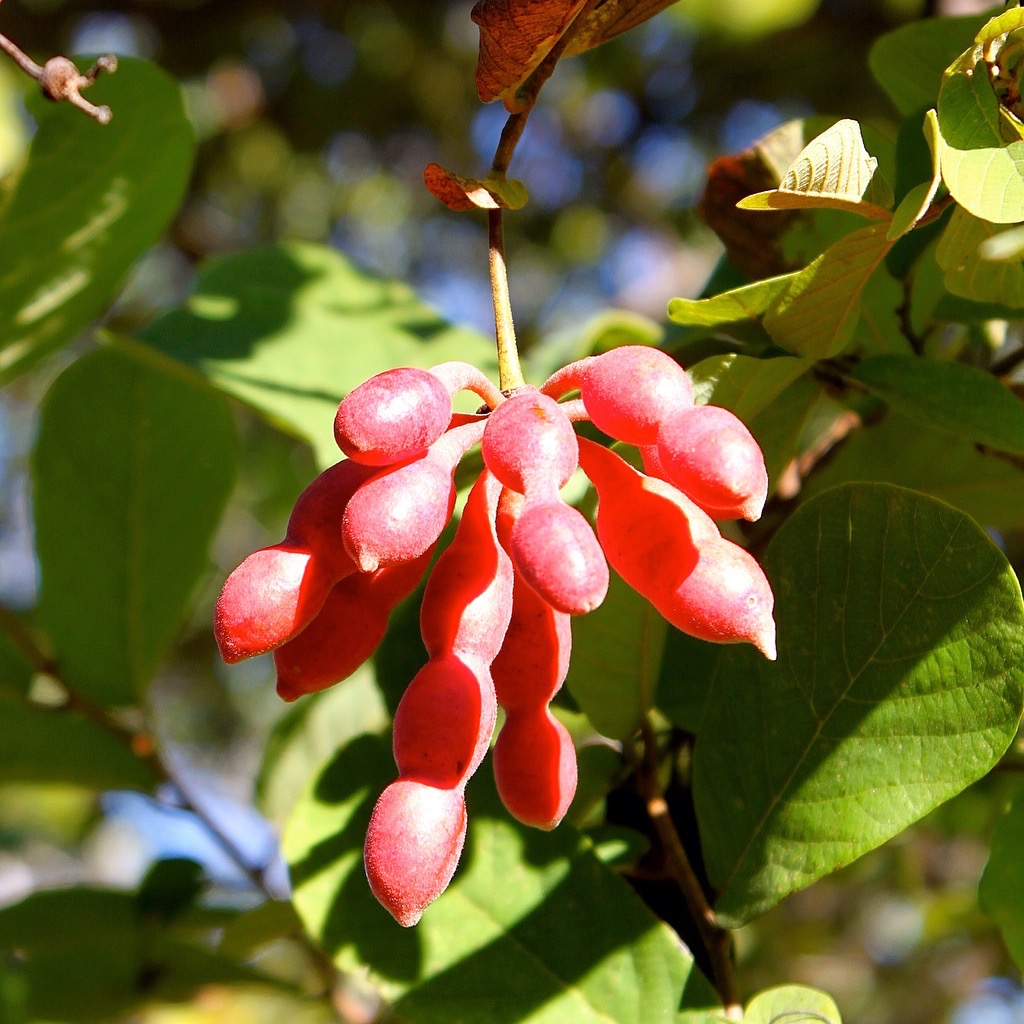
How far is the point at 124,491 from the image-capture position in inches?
61.4

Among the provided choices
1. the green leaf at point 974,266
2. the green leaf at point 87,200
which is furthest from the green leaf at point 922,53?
the green leaf at point 87,200

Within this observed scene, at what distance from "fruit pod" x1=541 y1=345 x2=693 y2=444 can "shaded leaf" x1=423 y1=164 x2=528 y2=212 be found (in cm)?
13

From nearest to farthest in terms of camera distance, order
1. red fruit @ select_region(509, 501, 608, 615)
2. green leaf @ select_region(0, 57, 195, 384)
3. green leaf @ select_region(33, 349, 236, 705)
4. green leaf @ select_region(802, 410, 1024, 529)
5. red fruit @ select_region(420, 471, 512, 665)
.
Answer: red fruit @ select_region(509, 501, 608, 615) → red fruit @ select_region(420, 471, 512, 665) → green leaf @ select_region(802, 410, 1024, 529) → green leaf @ select_region(0, 57, 195, 384) → green leaf @ select_region(33, 349, 236, 705)

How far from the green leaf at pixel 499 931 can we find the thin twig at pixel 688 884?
58mm

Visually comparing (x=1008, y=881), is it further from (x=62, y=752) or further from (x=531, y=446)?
(x=62, y=752)

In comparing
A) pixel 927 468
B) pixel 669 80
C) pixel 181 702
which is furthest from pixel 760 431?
pixel 181 702

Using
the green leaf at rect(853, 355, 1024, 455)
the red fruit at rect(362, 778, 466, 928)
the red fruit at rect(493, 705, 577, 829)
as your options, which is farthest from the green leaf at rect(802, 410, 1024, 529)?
the red fruit at rect(362, 778, 466, 928)

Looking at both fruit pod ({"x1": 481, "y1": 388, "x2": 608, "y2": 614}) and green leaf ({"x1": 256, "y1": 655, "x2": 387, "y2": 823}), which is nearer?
fruit pod ({"x1": 481, "y1": 388, "x2": 608, "y2": 614})

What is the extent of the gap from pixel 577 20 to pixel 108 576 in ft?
3.43

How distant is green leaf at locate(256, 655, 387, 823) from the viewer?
1.72 m

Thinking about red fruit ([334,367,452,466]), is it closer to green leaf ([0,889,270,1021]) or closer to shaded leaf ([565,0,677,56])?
shaded leaf ([565,0,677,56])

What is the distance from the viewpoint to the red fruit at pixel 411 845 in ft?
2.07

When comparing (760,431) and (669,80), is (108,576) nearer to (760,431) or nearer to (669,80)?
(760,431)

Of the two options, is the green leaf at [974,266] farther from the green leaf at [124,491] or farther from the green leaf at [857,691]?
the green leaf at [124,491]
